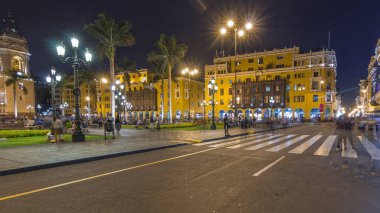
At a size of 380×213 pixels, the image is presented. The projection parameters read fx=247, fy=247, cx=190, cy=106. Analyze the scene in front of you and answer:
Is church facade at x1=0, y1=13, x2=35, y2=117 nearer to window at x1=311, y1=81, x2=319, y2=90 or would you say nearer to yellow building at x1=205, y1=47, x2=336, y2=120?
yellow building at x1=205, y1=47, x2=336, y2=120

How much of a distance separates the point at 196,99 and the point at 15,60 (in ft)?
184

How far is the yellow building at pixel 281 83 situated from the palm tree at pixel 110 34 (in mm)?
34088

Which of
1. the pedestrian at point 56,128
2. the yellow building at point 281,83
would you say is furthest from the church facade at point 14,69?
the pedestrian at point 56,128

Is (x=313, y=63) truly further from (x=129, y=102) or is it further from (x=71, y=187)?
(x=71, y=187)

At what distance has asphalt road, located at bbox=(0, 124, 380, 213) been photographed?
492 cm

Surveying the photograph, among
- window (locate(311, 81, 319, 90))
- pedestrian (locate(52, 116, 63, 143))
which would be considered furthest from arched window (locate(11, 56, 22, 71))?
window (locate(311, 81, 319, 90))

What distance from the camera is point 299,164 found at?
28.9 ft

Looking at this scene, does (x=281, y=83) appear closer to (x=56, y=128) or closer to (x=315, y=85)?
(x=315, y=85)

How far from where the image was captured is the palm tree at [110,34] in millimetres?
31953

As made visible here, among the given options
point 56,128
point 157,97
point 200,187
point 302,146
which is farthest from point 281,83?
point 200,187

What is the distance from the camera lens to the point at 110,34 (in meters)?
32.6

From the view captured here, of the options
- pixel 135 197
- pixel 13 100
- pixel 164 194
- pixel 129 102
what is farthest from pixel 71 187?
pixel 129 102

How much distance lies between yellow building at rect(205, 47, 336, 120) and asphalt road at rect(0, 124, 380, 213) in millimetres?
56927

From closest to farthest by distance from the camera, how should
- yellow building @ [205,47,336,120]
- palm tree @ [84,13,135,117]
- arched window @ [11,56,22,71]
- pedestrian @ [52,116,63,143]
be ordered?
1. pedestrian @ [52,116,63,143]
2. palm tree @ [84,13,135,117]
3. yellow building @ [205,47,336,120]
4. arched window @ [11,56,22,71]
